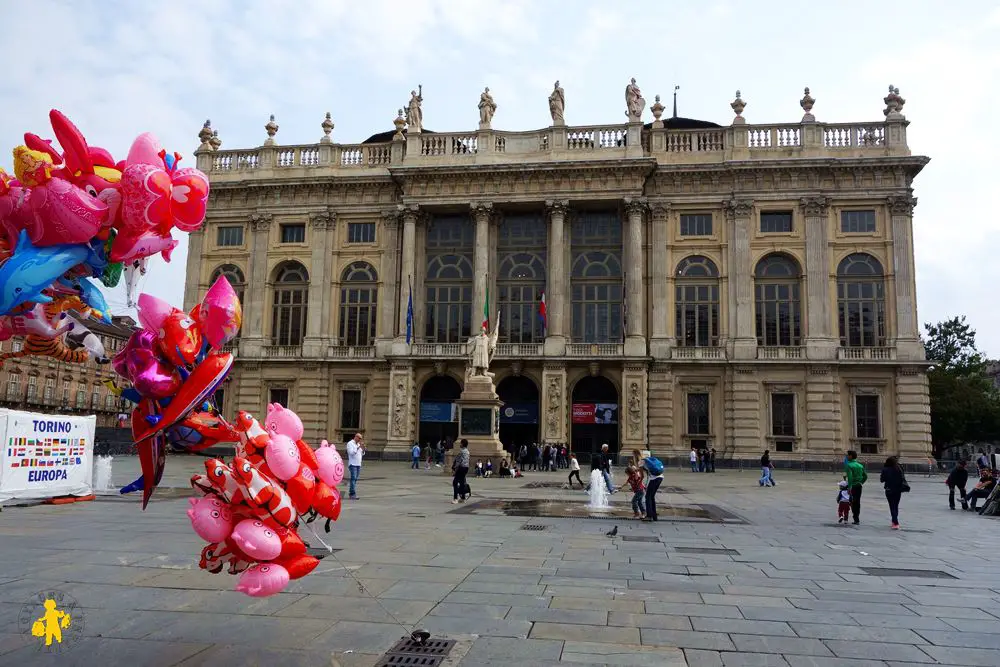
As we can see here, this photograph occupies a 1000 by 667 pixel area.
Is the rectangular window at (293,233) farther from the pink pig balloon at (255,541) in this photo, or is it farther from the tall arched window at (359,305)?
the pink pig balloon at (255,541)

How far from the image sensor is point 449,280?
44.8 metres

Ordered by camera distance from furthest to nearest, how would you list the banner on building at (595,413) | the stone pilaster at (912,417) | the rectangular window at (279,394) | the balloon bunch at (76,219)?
the rectangular window at (279,394)
the banner on building at (595,413)
the stone pilaster at (912,417)
the balloon bunch at (76,219)

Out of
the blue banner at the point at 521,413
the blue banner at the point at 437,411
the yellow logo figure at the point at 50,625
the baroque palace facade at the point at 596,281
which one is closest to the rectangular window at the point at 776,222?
the baroque palace facade at the point at 596,281

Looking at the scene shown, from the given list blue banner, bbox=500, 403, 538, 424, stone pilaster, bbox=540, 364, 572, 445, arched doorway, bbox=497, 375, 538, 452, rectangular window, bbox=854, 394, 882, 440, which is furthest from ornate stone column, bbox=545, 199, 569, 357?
rectangular window, bbox=854, 394, 882, 440

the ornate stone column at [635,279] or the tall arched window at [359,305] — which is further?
the tall arched window at [359,305]

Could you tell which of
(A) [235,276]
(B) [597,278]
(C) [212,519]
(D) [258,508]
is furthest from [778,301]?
(C) [212,519]

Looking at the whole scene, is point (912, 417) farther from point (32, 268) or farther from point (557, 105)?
point (32, 268)

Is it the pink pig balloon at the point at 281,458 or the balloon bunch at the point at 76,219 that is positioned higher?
the balloon bunch at the point at 76,219

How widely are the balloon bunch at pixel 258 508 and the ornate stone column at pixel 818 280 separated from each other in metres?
39.2

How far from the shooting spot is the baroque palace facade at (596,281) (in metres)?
40.3

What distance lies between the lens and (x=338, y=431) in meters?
44.9

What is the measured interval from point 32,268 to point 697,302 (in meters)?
39.9

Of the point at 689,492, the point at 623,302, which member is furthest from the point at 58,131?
the point at 623,302

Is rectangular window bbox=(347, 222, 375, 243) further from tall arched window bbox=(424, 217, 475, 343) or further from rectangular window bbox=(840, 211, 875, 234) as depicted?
rectangular window bbox=(840, 211, 875, 234)
